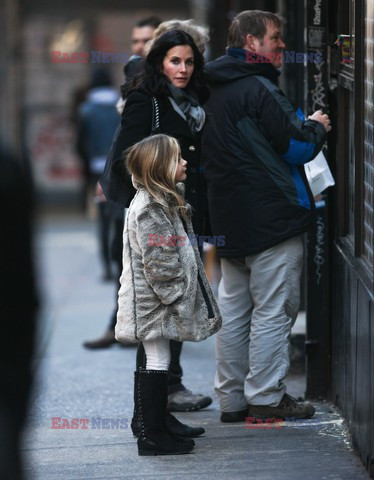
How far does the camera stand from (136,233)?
4.76 meters

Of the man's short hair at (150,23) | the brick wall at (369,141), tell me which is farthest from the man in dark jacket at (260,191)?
the man's short hair at (150,23)

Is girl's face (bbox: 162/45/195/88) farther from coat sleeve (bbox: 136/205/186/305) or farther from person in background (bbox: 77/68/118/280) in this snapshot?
person in background (bbox: 77/68/118/280)

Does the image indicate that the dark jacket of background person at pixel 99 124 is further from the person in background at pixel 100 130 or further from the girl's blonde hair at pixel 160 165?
the girl's blonde hair at pixel 160 165

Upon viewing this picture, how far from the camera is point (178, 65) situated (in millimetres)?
5336

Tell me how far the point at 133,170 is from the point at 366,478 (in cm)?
163

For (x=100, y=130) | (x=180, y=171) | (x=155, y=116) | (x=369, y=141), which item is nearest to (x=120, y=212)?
(x=155, y=116)

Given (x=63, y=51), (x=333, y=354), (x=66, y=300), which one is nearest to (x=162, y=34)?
(x=333, y=354)

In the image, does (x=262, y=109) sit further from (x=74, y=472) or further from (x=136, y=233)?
(x=74, y=472)

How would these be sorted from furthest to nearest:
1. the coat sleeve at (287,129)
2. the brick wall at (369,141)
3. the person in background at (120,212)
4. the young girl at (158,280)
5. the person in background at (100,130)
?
the person in background at (100,130)
the person in background at (120,212)
the coat sleeve at (287,129)
the young girl at (158,280)
the brick wall at (369,141)

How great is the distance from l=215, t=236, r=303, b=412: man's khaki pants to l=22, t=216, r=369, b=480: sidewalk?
0.61 ft

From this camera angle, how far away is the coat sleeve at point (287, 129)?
5.18 m

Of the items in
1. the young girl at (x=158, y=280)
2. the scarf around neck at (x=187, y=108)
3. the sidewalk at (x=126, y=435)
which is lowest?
the sidewalk at (x=126, y=435)

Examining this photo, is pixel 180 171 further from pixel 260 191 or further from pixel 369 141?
pixel 369 141

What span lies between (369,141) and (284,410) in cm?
148
